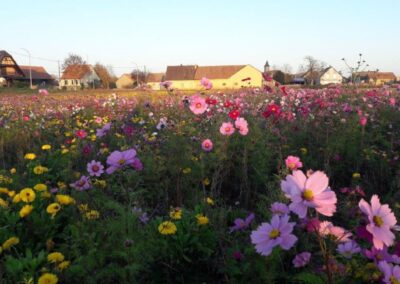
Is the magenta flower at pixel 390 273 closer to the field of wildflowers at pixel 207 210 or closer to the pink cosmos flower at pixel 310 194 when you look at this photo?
the field of wildflowers at pixel 207 210

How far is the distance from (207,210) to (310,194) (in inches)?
51.8

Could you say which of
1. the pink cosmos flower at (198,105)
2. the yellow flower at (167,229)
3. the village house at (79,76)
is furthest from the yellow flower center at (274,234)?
the village house at (79,76)

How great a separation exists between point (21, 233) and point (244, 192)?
5.55 ft

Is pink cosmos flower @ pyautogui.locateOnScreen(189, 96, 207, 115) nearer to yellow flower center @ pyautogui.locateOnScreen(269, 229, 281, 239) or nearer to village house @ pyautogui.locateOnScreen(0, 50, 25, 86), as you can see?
yellow flower center @ pyautogui.locateOnScreen(269, 229, 281, 239)

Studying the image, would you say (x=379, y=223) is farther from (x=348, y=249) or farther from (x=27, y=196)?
(x=27, y=196)

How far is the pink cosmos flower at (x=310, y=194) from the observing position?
2.90 feet

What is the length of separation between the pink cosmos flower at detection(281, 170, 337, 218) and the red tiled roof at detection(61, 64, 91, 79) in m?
74.8

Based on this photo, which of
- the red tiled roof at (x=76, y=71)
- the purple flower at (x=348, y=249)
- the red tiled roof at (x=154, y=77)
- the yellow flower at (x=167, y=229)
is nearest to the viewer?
the purple flower at (x=348, y=249)

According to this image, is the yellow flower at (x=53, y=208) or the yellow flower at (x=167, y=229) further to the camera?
the yellow flower at (x=53, y=208)

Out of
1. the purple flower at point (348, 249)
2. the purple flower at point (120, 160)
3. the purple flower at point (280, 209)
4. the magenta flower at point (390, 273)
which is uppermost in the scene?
the purple flower at point (120, 160)

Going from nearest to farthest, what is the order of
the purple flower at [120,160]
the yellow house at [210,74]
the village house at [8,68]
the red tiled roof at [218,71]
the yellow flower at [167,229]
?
1. the yellow flower at [167,229]
2. the purple flower at [120,160]
3. the village house at [8,68]
4. the yellow house at [210,74]
5. the red tiled roof at [218,71]

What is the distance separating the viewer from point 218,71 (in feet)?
233

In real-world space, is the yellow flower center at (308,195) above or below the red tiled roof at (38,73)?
below

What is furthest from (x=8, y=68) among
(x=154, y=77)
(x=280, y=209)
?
(x=280, y=209)
